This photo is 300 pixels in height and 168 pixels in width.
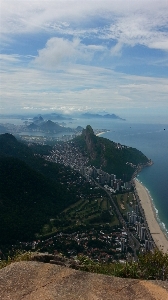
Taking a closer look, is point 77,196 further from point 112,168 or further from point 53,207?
point 112,168

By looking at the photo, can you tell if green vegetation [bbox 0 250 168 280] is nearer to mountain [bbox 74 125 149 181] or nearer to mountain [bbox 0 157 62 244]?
mountain [bbox 0 157 62 244]

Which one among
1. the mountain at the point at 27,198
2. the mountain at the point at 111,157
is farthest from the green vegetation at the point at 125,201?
the mountain at the point at 111,157

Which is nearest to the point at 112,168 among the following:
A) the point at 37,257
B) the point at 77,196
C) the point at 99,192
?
the point at 99,192

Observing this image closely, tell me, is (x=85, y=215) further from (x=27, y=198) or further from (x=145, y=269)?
(x=145, y=269)

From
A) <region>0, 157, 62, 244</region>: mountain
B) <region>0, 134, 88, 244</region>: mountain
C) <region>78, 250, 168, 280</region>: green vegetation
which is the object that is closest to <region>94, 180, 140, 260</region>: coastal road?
<region>0, 134, 88, 244</region>: mountain

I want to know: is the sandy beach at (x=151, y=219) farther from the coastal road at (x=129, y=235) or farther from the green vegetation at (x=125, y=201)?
the coastal road at (x=129, y=235)

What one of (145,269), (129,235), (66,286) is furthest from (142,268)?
(129,235)
